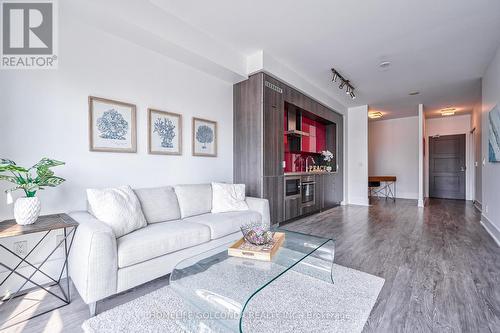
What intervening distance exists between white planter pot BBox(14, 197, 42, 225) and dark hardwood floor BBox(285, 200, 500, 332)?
99.2 inches

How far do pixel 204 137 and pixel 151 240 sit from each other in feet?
6.37

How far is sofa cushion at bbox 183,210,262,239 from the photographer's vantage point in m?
2.52

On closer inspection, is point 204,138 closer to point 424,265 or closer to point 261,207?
point 261,207

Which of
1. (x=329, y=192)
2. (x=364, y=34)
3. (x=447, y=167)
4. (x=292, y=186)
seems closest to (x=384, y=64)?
(x=364, y=34)

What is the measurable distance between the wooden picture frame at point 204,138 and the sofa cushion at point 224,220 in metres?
1.07

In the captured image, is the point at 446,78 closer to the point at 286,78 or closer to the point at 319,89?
the point at 319,89

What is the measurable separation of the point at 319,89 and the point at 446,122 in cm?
557

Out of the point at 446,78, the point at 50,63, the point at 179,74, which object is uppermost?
the point at 446,78

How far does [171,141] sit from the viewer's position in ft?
10.6

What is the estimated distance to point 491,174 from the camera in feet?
12.5

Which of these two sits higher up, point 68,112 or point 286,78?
point 286,78

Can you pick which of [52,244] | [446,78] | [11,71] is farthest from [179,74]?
[446,78]

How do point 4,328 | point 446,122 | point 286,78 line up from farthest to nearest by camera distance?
point 446,122 → point 286,78 → point 4,328

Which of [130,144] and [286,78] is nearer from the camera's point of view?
[130,144]
